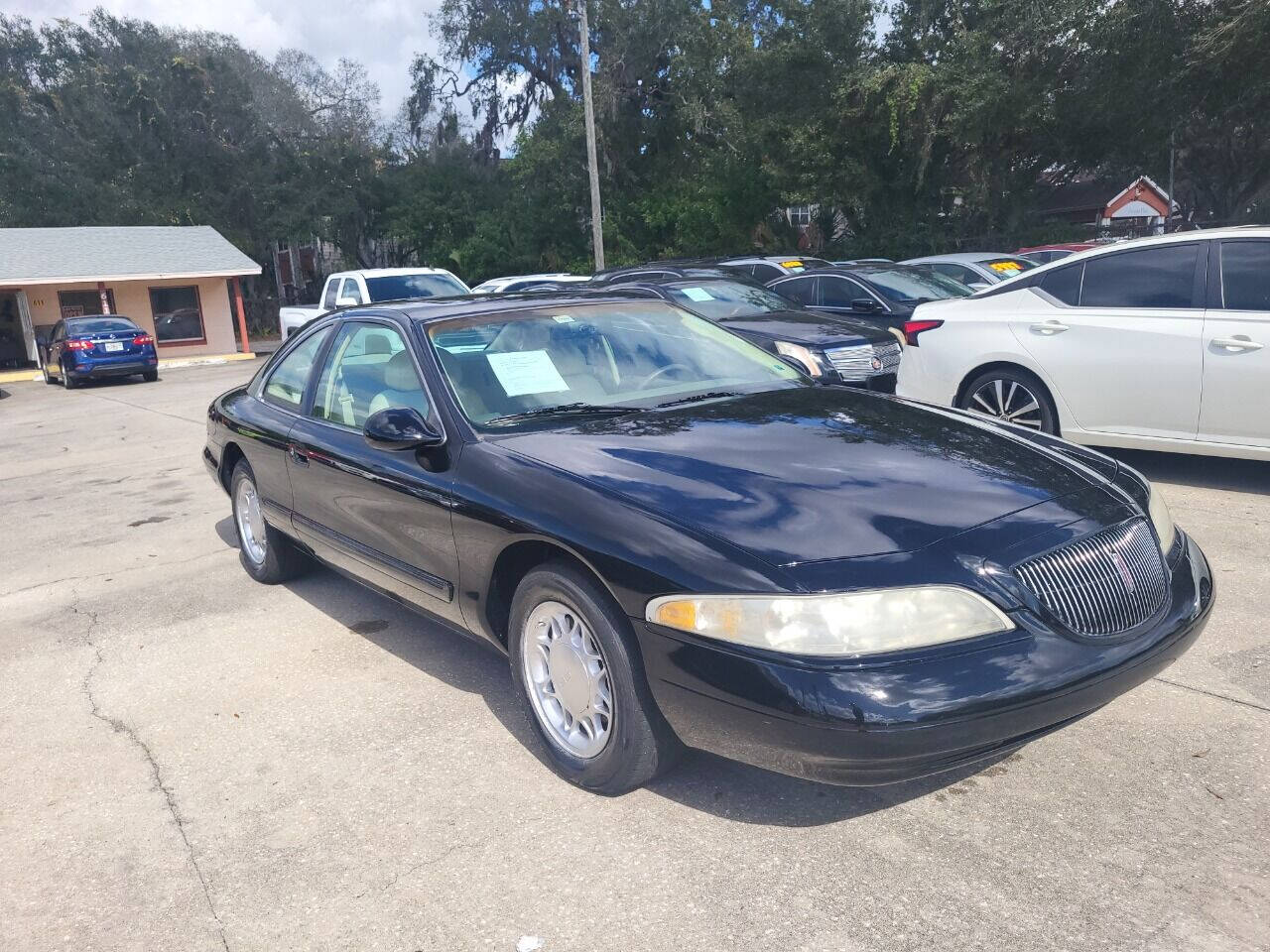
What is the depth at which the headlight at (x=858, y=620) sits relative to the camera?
2.54 metres

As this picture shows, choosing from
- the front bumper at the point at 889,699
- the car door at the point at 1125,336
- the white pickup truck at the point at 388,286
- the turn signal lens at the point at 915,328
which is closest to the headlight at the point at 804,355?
the turn signal lens at the point at 915,328

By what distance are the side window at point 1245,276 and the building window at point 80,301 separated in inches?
1215

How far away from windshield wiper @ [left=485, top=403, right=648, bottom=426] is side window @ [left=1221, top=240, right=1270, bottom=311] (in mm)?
4318

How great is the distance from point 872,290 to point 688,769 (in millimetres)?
9160

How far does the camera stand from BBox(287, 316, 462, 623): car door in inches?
147

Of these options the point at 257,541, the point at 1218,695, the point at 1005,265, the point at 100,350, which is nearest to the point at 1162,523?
the point at 1218,695

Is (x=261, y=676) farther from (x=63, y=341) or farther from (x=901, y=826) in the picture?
(x=63, y=341)

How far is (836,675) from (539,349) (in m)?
2.10

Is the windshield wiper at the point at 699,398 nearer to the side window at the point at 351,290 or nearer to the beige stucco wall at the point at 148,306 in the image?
the side window at the point at 351,290

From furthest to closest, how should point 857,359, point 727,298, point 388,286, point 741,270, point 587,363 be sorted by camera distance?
point 388,286
point 741,270
point 727,298
point 857,359
point 587,363

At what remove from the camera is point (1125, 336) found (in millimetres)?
6477

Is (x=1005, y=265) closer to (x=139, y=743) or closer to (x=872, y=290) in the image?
(x=872, y=290)

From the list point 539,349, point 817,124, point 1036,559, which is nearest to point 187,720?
point 539,349

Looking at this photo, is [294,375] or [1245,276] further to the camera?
[1245,276]
